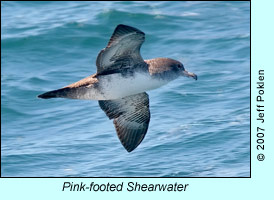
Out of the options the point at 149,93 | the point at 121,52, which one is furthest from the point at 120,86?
the point at 149,93

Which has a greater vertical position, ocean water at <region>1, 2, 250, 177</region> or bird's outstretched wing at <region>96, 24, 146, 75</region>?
bird's outstretched wing at <region>96, 24, 146, 75</region>

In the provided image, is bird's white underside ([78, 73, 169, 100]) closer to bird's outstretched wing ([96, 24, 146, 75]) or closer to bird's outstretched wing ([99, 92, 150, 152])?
bird's outstretched wing ([96, 24, 146, 75])

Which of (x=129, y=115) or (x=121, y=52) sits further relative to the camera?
(x=129, y=115)

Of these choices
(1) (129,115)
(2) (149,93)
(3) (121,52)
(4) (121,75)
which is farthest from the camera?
(2) (149,93)

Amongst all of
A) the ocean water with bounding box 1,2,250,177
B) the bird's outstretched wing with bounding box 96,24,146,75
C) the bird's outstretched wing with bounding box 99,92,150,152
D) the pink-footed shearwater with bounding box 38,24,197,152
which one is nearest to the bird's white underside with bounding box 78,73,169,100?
the pink-footed shearwater with bounding box 38,24,197,152

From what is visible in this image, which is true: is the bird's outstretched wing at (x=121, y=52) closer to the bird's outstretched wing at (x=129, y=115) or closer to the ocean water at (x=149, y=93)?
the bird's outstretched wing at (x=129, y=115)

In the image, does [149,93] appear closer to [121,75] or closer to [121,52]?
[121,75]

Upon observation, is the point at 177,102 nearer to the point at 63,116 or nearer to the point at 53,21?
the point at 63,116

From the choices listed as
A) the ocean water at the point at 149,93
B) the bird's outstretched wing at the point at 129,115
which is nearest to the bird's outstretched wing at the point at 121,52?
the bird's outstretched wing at the point at 129,115
